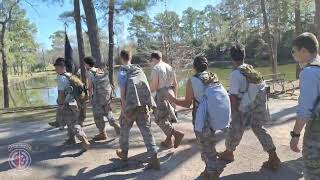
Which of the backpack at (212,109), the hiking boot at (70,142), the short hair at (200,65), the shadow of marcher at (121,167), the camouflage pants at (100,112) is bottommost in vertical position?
the shadow of marcher at (121,167)

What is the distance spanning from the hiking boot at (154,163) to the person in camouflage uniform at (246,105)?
103 centimetres

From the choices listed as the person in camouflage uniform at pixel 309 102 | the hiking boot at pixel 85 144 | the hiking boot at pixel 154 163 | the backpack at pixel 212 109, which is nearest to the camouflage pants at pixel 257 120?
the backpack at pixel 212 109

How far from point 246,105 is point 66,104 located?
2.86 m

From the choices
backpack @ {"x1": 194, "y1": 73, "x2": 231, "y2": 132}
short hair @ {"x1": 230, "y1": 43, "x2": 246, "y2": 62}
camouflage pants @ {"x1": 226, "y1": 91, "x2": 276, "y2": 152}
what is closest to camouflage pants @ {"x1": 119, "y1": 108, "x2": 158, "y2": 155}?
backpack @ {"x1": 194, "y1": 73, "x2": 231, "y2": 132}

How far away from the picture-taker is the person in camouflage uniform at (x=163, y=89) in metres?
7.48

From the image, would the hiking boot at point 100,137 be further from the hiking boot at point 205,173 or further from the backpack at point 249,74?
the backpack at point 249,74

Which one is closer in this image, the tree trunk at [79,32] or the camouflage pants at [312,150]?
the camouflage pants at [312,150]

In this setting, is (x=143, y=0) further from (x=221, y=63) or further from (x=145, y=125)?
(x=221, y=63)

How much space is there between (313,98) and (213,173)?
86.5 inches

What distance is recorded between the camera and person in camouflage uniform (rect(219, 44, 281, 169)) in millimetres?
6219

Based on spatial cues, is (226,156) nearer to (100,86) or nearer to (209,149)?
(209,149)

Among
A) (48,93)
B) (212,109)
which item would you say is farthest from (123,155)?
(48,93)

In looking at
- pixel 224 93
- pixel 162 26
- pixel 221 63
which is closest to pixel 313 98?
pixel 224 93

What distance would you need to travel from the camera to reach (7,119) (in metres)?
11.7
